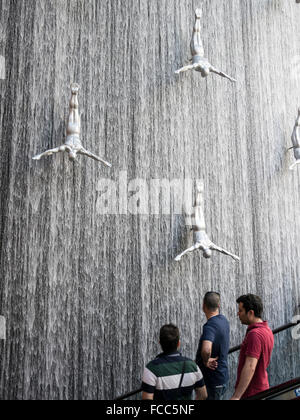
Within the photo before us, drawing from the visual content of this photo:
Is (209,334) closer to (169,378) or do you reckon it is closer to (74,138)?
(169,378)

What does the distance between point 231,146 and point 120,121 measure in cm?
145

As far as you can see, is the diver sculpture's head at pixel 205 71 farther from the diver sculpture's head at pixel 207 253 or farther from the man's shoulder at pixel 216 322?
the man's shoulder at pixel 216 322

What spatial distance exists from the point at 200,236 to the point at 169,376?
273 centimetres

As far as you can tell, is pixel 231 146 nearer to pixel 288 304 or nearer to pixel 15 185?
pixel 288 304

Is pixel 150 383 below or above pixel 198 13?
below

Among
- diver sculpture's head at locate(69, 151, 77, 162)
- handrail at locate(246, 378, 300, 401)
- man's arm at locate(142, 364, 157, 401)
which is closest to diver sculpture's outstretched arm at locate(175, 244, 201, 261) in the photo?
diver sculpture's head at locate(69, 151, 77, 162)

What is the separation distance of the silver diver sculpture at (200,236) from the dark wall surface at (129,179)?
0.23m

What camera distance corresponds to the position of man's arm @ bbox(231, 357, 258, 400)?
126 inches

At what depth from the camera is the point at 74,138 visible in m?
5.13

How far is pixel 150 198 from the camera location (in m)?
5.61

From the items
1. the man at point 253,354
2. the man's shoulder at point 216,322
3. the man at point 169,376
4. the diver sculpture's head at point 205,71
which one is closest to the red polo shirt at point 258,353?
the man at point 253,354

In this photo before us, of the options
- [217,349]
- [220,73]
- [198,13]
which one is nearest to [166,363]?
[217,349]
